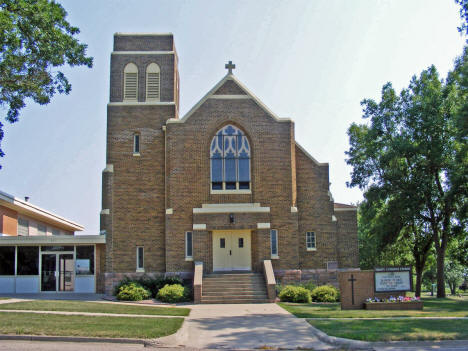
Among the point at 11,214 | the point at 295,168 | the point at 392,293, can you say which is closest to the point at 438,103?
the point at 295,168

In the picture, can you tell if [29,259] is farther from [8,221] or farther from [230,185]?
[230,185]

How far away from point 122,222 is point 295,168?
10.0m

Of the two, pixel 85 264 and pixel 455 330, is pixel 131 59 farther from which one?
pixel 455 330

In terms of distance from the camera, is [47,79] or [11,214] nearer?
[47,79]

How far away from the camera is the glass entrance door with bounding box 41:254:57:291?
1115 inches

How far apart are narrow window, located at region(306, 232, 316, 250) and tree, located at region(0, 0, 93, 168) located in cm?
1529

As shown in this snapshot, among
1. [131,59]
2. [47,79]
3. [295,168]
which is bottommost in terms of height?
[295,168]

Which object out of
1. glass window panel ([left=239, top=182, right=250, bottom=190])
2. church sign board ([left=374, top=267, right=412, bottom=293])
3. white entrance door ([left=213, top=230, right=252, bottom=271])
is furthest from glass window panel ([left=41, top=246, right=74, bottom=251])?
church sign board ([left=374, top=267, right=412, bottom=293])

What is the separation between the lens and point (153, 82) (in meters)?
31.5

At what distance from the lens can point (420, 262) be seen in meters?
39.9

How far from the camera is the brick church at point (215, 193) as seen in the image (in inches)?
1123

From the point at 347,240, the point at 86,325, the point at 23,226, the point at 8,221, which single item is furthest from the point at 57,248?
the point at 347,240

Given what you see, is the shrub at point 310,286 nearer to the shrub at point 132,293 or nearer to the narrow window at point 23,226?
the shrub at point 132,293

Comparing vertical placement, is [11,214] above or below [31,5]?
below
